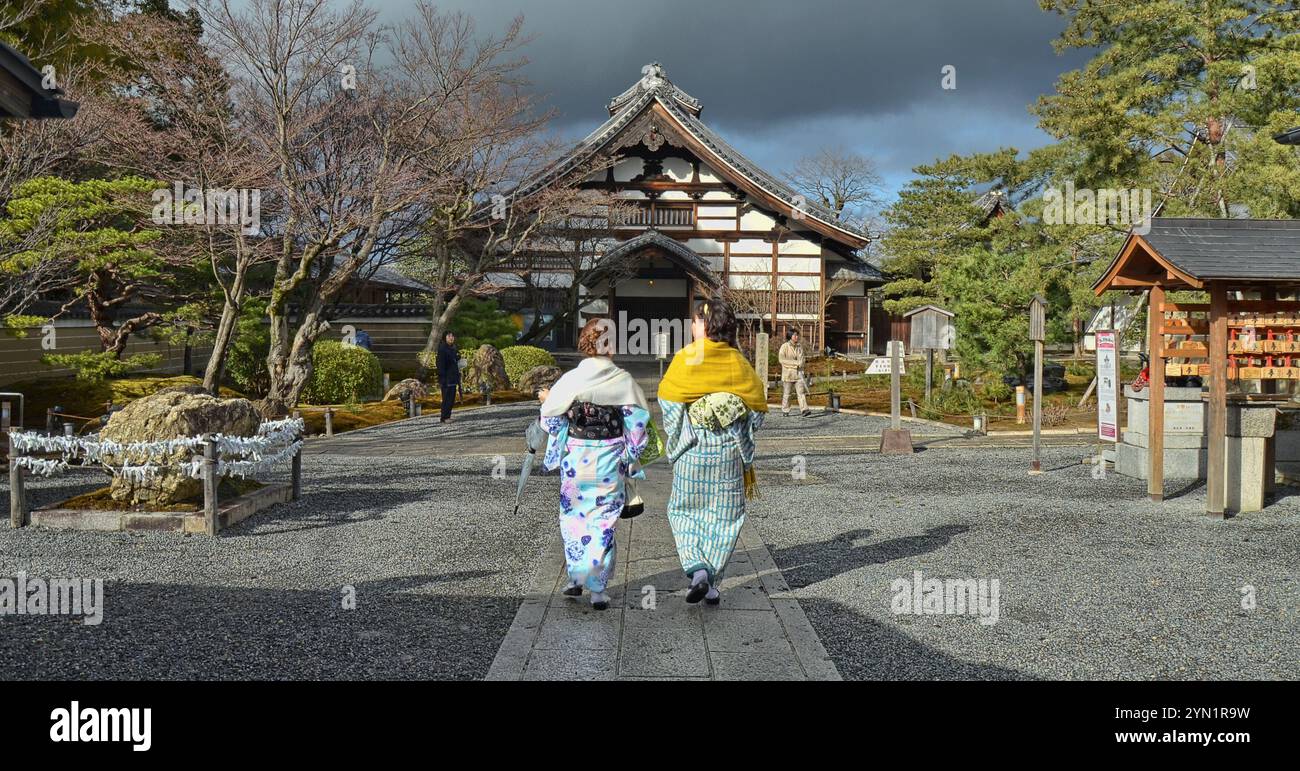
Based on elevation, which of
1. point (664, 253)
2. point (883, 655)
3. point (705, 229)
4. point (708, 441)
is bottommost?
point (883, 655)

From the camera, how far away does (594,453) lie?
604cm

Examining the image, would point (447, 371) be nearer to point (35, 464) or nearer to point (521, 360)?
point (521, 360)

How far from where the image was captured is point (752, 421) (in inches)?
247

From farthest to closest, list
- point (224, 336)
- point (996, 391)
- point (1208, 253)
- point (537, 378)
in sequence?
1. point (537, 378)
2. point (996, 391)
3. point (224, 336)
4. point (1208, 253)

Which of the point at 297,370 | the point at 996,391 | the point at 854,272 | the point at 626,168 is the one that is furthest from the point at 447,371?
the point at 854,272

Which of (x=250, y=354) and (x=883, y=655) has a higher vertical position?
(x=250, y=354)

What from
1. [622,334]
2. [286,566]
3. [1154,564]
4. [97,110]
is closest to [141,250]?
[97,110]

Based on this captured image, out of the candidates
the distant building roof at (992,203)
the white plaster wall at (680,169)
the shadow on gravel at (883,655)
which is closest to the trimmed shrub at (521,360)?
the white plaster wall at (680,169)

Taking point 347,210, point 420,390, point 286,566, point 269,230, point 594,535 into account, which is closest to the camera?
point 594,535

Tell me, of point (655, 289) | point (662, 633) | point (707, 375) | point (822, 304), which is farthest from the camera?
point (655, 289)

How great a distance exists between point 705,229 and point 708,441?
2644 centimetres

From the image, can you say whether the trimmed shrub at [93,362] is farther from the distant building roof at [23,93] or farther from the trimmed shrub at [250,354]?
the distant building roof at [23,93]

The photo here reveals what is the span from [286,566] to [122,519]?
2120 millimetres

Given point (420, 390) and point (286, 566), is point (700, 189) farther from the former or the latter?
point (286, 566)
